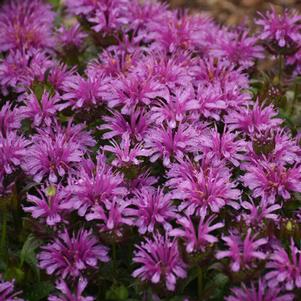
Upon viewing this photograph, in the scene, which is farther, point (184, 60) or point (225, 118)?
point (184, 60)

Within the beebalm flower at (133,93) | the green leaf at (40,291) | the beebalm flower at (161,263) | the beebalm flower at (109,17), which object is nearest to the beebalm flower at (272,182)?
the beebalm flower at (161,263)

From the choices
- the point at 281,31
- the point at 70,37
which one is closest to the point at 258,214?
the point at 281,31

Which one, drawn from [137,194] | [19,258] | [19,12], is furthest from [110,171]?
[19,12]

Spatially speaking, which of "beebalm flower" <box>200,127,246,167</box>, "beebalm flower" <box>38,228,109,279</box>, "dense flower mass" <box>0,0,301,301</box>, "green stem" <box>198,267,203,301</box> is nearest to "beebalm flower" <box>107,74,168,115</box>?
"dense flower mass" <box>0,0,301,301</box>

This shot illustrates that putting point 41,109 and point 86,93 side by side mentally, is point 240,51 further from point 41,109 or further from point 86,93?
point 41,109

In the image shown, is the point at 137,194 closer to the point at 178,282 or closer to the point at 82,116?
the point at 178,282

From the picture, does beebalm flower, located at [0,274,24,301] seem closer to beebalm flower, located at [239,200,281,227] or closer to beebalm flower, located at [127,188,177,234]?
beebalm flower, located at [127,188,177,234]

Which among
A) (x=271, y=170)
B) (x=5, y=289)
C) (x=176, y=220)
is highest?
(x=271, y=170)
